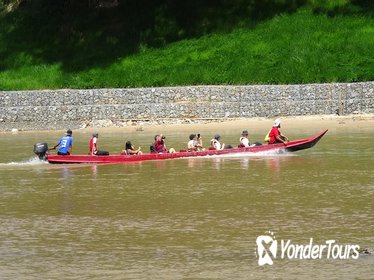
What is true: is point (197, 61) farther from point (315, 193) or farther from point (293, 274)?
point (293, 274)

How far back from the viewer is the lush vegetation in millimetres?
42094

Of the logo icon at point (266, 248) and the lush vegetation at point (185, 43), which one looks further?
the lush vegetation at point (185, 43)

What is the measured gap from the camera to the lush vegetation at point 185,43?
42.1 m

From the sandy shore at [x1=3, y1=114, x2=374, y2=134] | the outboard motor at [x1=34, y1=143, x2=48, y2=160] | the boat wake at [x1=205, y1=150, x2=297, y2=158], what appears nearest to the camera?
the outboard motor at [x1=34, y1=143, x2=48, y2=160]

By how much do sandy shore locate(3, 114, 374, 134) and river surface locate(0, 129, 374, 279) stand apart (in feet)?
23.2

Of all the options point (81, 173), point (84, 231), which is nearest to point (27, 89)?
point (81, 173)

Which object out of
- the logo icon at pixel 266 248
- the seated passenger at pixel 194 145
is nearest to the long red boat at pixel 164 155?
the seated passenger at pixel 194 145

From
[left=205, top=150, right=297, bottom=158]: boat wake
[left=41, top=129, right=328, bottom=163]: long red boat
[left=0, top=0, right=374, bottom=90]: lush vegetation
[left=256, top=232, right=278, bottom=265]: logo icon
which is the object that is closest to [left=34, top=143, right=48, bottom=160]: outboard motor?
[left=41, top=129, right=328, bottom=163]: long red boat

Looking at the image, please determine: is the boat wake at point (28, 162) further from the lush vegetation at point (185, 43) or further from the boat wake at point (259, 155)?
the lush vegetation at point (185, 43)

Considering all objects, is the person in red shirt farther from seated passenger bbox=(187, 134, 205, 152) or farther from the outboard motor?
the outboard motor

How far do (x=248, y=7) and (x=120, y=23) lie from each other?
6715 mm

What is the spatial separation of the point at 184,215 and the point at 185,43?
88.1 feet

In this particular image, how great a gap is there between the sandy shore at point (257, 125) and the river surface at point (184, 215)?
709 centimetres

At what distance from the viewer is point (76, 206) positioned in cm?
2089
